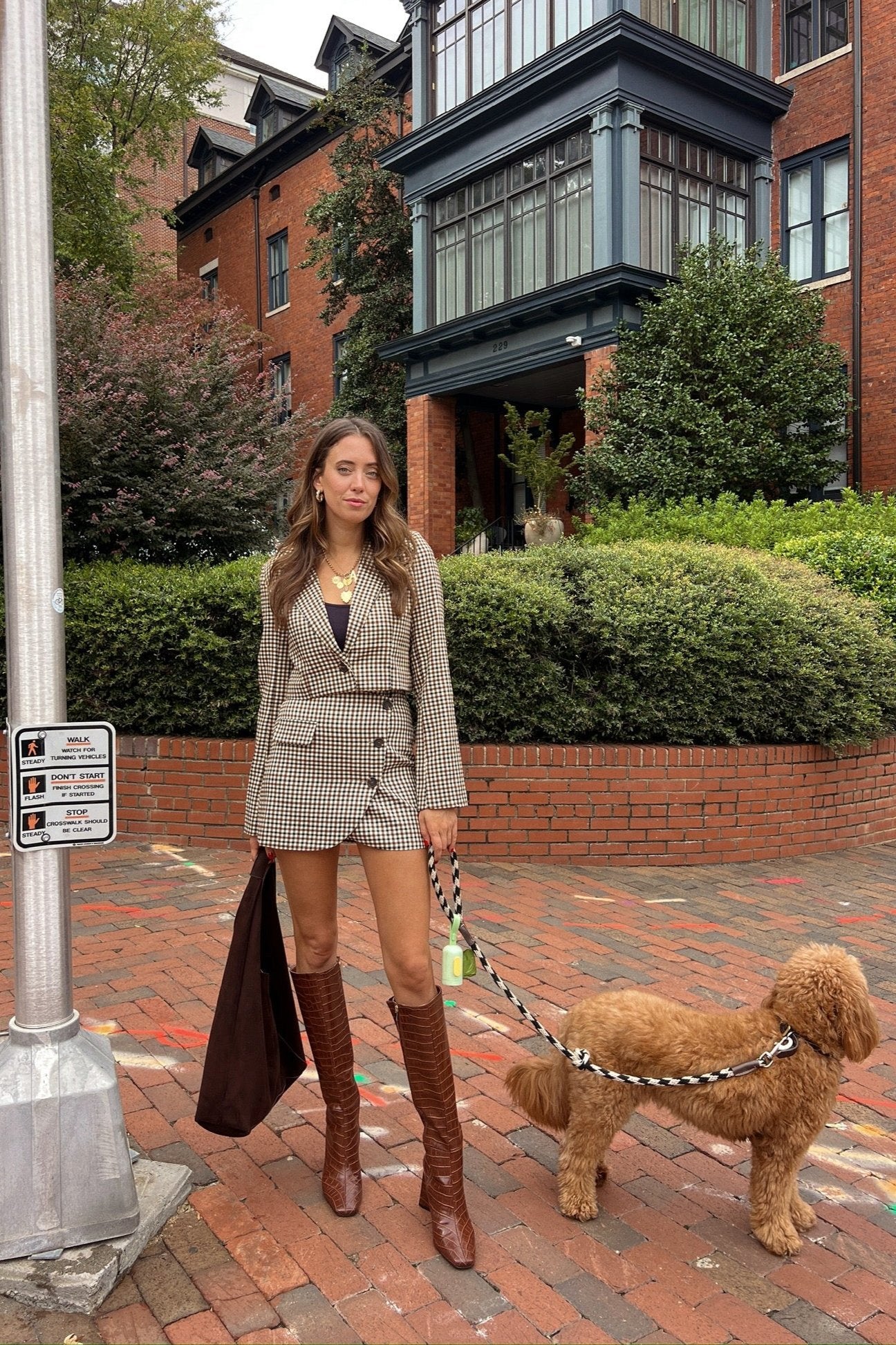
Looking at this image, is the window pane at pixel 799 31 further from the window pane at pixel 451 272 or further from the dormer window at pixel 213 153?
the dormer window at pixel 213 153

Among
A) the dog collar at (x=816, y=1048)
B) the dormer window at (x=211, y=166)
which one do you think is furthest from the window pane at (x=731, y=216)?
the dormer window at (x=211, y=166)

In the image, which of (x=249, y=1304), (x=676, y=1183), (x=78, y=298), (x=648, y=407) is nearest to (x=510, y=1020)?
(x=676, y=1183)

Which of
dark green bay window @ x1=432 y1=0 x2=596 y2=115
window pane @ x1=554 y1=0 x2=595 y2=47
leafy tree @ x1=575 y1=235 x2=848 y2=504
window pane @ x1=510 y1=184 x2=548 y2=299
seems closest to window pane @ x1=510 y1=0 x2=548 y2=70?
dark green bay window @ x1=432 y1=0 x2=596 y2=115

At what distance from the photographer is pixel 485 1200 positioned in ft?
9.32

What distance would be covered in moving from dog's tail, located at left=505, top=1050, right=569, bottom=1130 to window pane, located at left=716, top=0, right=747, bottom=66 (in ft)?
55.3

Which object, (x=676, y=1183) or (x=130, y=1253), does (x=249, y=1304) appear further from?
(x=676, y=1183)

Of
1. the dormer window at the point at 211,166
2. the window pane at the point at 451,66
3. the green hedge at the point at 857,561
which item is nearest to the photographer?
the green hedge at the point at 857,561

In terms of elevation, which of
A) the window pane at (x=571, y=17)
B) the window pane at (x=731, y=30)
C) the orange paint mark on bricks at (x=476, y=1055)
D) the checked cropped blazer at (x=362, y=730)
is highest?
the window pane at (x=731, y=30)

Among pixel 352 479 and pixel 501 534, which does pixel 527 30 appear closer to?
pixel 501 534

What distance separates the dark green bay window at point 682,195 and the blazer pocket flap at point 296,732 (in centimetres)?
→ 1337

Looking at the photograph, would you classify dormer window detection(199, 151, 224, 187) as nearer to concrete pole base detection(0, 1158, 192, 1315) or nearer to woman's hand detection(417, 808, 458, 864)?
woman's hand detection(417, 808, 458, 864)

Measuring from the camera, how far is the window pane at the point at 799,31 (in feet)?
52.5

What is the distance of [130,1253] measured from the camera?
2.49m

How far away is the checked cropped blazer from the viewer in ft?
8.61
